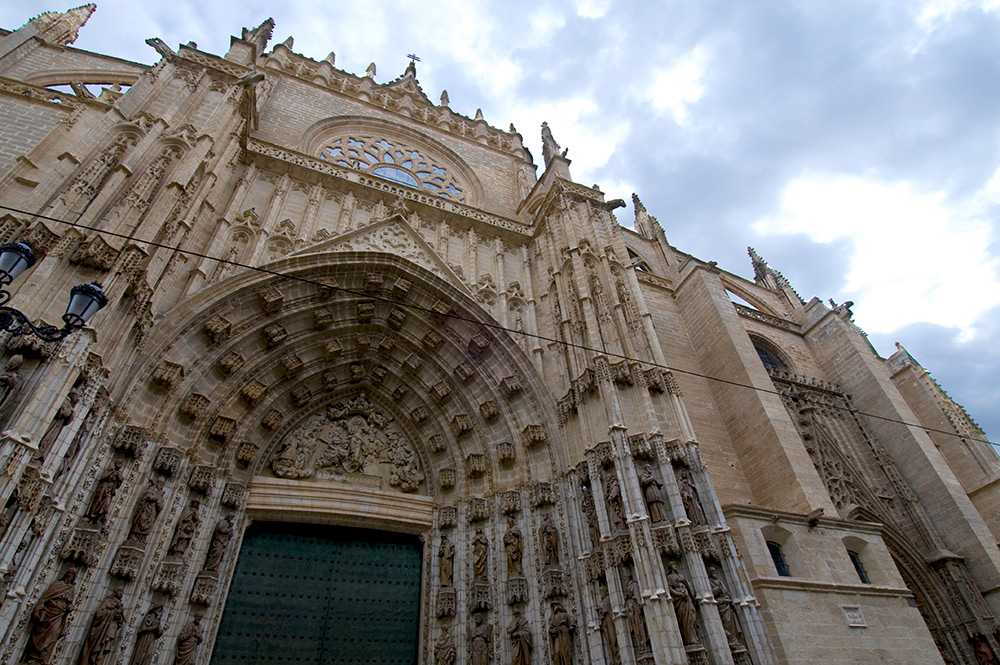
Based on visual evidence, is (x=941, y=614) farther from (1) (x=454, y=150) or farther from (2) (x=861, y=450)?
(1) (x=454, y=150)

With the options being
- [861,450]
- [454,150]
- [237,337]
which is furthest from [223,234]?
[861,450]

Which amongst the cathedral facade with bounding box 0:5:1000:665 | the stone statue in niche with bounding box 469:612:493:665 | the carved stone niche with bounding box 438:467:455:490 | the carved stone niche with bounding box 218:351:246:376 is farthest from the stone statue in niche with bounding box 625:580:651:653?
the carved stone niche with bounding box 218:351:246:376

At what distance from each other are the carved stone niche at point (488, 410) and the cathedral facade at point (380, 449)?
5 centimetres

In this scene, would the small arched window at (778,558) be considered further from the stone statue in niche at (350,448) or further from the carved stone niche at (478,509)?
the stone statue in niche at (350,448)

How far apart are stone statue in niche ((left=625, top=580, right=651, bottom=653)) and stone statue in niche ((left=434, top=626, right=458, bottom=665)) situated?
96.6 inches

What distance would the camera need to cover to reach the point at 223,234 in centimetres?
848

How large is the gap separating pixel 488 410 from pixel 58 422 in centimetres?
569

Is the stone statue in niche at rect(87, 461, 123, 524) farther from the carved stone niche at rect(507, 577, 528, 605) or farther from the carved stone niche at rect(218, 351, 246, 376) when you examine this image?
the carved stone niche at rect(507, 577, 528, 605)

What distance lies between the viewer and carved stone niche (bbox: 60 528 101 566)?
5.14 m

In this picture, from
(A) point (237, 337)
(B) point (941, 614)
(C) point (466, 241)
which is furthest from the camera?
(C) point (466, 241)

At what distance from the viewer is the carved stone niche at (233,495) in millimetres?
7177

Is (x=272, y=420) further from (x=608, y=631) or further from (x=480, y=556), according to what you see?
(x=608, y=631)

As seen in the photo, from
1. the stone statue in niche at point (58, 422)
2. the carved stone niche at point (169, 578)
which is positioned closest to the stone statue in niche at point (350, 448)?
the carved stone niche at point (169, 578)

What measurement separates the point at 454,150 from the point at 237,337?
996 cm
